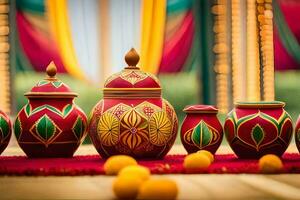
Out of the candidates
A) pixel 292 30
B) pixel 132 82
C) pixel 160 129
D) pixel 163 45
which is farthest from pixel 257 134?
pixel 292 30

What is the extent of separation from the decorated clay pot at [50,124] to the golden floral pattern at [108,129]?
0.46ft

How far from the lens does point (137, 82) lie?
5.57 ft

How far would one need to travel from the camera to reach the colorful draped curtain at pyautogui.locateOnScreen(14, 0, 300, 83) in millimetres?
2971

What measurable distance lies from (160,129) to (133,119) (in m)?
0.08

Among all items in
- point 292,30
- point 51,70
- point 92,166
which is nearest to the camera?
point 92,166

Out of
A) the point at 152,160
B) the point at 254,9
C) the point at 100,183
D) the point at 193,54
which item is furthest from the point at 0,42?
the point at 100,183

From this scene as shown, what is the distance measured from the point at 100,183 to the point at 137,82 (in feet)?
1.63

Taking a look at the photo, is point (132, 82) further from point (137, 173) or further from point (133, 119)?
point (137, 173)

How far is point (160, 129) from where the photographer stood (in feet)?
5.43

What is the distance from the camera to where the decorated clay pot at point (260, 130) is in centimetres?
168

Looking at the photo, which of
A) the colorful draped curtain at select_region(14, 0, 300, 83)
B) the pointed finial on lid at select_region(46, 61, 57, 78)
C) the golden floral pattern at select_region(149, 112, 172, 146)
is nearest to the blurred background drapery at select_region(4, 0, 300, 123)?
the colorful draped curtain at select_region(14, 0, 300, 83)

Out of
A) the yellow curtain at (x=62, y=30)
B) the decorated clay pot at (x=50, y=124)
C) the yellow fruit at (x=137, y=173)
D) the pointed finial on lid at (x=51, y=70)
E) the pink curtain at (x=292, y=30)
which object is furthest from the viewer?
the pink curtain at (x=292, y=30)

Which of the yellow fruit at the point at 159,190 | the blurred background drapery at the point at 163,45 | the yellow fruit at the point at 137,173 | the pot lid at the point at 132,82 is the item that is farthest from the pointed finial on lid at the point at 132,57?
the blurred background drapery at the point at 163,45

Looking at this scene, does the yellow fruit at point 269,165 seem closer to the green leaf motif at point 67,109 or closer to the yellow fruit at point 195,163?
the yellow fruit at point 195,163
